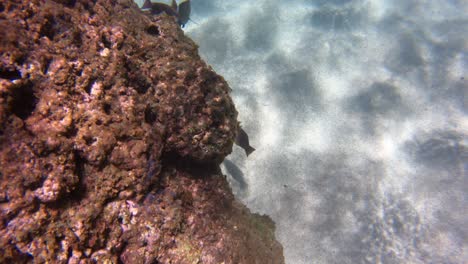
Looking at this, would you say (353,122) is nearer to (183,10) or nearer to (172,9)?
(183,10)

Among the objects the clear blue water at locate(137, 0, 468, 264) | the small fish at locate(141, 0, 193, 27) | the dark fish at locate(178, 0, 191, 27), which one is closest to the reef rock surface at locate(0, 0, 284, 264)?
the small fish at locate(141, 0, 193, 27)

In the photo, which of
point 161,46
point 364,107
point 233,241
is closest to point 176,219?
point 233,241

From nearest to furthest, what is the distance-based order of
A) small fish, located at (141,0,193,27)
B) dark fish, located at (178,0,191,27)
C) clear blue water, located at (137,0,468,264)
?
small fish, located at (141,0,193,27)
clear blue water, located at (137,0,468,264)
dark fish, located at (178,0,191,27)

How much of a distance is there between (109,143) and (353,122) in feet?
18.7

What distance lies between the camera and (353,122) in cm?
610

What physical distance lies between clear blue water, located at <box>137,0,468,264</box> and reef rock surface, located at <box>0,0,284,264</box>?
103 inches

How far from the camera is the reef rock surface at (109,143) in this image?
161 cm

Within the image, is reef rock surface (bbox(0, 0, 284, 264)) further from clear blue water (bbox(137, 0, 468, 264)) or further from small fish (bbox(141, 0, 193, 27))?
clear blue water (bbox(137, 0, 468, 264))

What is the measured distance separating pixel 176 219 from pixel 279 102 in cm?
479

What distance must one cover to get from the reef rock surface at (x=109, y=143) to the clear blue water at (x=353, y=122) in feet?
8.57

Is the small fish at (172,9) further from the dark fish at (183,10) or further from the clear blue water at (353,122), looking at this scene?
the clear blue water at (353,122)

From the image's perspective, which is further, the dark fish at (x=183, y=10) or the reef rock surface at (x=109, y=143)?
the dark fish at (x=183, y=10)

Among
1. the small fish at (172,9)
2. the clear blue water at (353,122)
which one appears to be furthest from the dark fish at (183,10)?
the clear blue water at (353,122)

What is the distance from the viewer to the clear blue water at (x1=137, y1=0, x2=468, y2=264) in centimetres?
488
